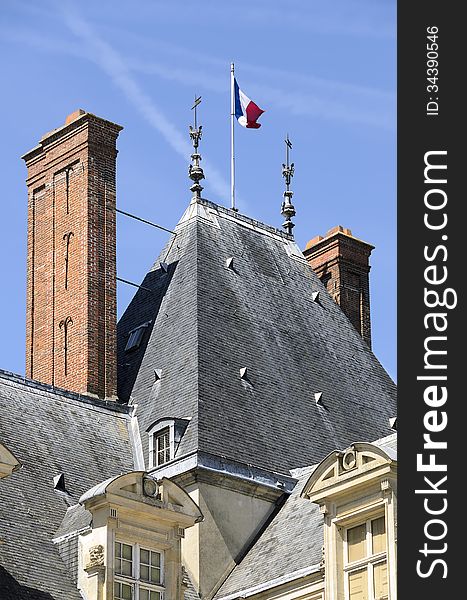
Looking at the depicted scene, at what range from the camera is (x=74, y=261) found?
1216 inches

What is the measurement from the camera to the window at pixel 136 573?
23672 mm

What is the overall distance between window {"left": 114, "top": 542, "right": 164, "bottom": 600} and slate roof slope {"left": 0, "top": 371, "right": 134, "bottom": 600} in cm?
64

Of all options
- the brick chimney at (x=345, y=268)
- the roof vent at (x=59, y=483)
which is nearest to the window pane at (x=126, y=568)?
the roof vent at (x=59, y=483)

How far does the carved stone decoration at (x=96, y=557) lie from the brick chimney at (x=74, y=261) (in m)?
6.28

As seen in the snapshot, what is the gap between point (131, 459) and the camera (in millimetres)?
28438

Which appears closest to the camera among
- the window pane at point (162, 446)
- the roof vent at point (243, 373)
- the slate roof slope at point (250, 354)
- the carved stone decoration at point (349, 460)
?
the carved stone decoration at point (349, 460)

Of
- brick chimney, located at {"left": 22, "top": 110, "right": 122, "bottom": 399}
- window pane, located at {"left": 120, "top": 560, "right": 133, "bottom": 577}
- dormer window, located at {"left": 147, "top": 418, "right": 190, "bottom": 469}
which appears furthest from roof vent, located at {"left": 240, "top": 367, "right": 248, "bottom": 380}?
window pane, located at {"left": 120, "top": 560, "right": 133, "bottom": 577}

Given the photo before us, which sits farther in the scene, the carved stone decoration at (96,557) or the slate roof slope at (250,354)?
the slate roof slope at (250,354)

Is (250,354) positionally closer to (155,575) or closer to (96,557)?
(155,575)

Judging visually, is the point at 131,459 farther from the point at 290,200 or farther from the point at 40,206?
the point at 290,200

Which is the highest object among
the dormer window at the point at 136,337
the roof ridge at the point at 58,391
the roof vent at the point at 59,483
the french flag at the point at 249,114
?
the french flag at the point at 249,114

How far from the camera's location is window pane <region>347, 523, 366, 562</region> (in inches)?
907

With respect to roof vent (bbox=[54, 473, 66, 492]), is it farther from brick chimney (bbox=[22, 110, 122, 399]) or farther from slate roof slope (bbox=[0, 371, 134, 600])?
brick chimney (bbox=[22, 110, 122, 399])

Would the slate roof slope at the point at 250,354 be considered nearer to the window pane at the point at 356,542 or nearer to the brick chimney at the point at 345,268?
the brick chimney at the point at 345,268
